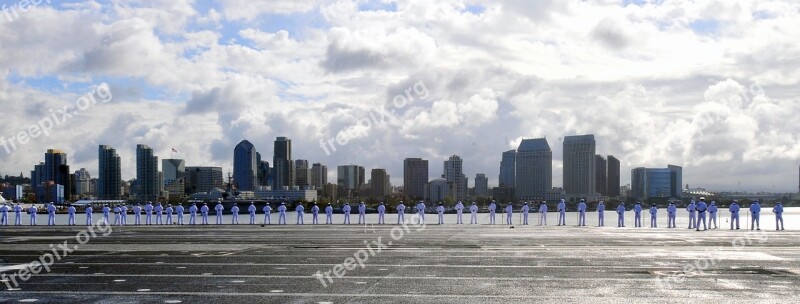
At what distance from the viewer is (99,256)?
2900 cm

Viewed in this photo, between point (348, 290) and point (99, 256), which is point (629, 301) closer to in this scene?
point (348, 290)

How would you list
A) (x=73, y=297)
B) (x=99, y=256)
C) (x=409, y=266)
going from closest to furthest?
(x=73, y=297) < (x=409, y=266) < (x=99, y=256)

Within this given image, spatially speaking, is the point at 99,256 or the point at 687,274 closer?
the point at 687,274

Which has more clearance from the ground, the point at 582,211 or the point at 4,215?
the point at 582,211

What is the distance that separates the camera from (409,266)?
24328 millimetres

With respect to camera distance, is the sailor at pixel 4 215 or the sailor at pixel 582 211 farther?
the sailor at pixel 4 215

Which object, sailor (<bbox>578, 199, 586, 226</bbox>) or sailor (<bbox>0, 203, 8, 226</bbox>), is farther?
sailor (<bbox>0, 203, 8, 226</bbox>)

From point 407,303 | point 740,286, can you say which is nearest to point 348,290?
point 407,303

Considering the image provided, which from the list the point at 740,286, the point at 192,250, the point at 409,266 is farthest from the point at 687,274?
the point at 192,250

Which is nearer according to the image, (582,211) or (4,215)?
(582,211)

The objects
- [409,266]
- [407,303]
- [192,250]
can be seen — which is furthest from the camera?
[192,250]

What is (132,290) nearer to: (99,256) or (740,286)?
(99,256)

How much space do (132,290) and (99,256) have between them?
10781mm

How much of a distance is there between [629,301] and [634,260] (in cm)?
956
